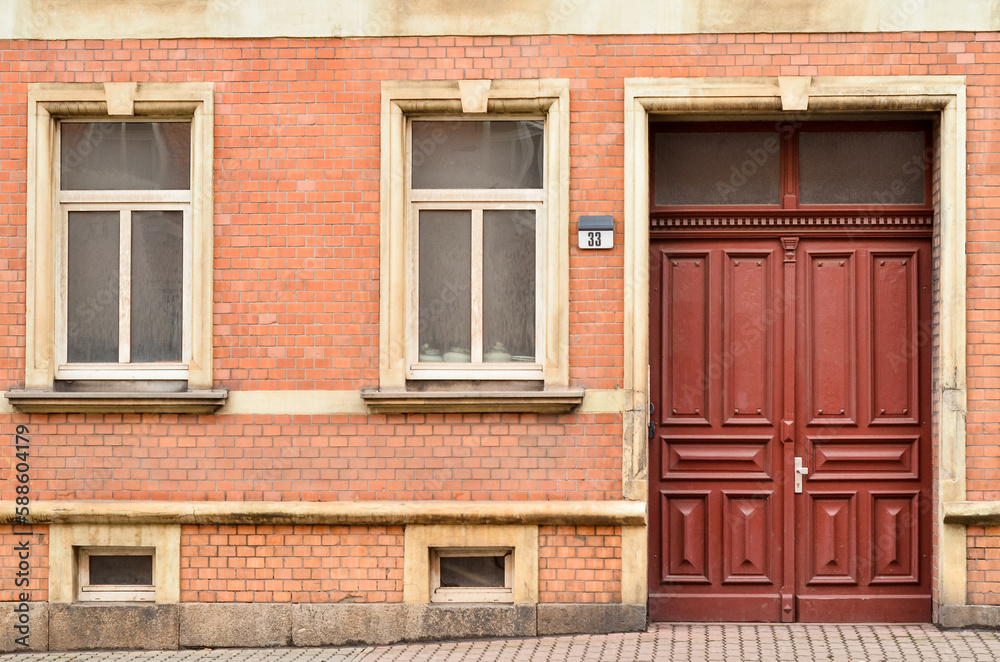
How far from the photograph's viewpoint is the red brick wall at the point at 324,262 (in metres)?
7.91

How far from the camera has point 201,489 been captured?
8.02 metres

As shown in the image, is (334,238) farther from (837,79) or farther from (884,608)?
(884,608)

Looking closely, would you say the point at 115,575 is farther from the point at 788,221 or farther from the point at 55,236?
the point at 788,221

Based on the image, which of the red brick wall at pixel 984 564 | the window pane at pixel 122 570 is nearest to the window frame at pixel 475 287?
the window pane at pixel 122 570

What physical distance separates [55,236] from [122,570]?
2239 mm

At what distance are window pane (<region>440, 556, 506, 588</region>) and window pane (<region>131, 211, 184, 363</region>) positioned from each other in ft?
7.67

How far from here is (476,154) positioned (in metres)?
8.16

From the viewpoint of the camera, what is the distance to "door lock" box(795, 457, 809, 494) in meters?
8.17

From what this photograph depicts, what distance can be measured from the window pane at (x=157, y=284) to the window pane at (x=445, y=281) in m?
1.62

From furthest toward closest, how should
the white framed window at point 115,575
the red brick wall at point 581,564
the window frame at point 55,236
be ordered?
the white framed window at point 115,575 → the window frame at point 55,236 → the red brick wall at point 581,564

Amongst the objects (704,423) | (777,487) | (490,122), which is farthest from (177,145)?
(777,487)

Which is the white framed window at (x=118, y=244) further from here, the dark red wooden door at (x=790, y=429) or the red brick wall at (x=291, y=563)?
the dark red wooden door at (x=790, y=429)

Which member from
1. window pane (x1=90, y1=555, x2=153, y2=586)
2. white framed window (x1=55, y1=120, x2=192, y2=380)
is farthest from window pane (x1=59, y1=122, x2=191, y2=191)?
window pane (x1=90, y1=555, x2=153, y2=586)

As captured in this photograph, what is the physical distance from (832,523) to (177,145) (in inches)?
197
